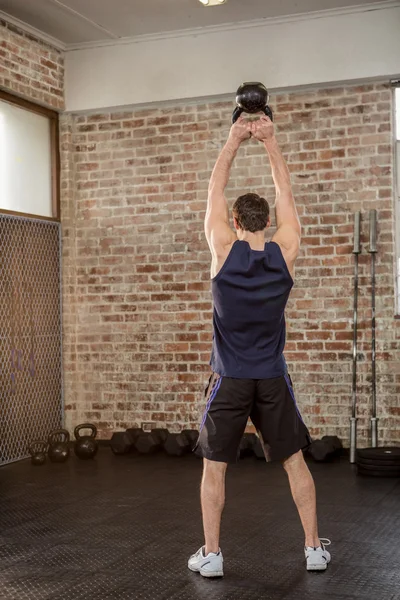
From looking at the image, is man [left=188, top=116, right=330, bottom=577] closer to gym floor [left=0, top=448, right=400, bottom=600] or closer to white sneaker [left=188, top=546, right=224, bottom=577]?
white sneaker [left=188, top=546, right=224, bottom=577]

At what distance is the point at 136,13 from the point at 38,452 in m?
3.39

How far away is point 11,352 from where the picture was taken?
A: 20.9 feet

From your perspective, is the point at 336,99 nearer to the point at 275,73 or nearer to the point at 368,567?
the point at 275,73

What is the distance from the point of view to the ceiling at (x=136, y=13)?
6.07 m

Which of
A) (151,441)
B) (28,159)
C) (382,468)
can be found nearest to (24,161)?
(28,159)

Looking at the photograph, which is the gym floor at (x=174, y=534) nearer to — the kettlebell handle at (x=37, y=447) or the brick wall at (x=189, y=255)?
the kettlebell handle at (x=37, y=447)

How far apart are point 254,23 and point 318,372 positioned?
9.07 feet

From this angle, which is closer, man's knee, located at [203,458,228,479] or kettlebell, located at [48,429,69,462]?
man's knee, located at [203,458,228,479]

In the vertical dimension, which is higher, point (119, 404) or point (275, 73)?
point (275, 73)

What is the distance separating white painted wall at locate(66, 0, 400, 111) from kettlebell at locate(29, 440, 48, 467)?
112 inches

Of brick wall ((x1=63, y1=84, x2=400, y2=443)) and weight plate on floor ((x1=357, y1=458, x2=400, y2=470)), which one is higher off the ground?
brick wall ((x1=63, y1=84, x2=400, y2=443))

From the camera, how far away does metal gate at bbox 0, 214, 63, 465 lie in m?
6.30

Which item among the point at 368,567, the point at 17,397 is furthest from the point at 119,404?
the point at 368,567

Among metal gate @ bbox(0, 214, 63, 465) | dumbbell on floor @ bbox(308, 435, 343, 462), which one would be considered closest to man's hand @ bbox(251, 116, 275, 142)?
dumbbell on floor @ bbox(308, 435, 343, 462)
